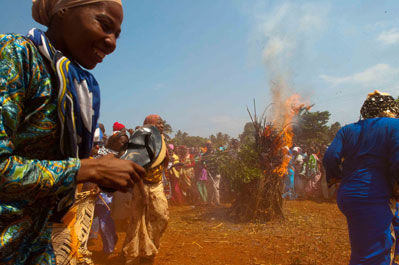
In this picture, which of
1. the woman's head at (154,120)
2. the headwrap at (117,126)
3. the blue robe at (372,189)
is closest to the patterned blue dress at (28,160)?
the blue robe at (372,189)

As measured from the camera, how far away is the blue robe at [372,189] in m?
2.88

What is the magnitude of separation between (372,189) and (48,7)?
123 inches

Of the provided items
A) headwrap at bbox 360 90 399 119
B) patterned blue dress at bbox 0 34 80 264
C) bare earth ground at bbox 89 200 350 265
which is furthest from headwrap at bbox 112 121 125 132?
patterned blue dress at bbox 0 34 80 264

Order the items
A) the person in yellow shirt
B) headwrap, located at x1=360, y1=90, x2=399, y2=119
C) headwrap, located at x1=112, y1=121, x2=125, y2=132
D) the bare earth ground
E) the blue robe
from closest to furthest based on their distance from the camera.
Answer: the blue robe, headwrap, located at x1=360, y1=90, x2=399, y2=119, the person in yellow shirt, the bare earth ground, headwrap, located at x1=112, y1=121, x2=125, y2=132

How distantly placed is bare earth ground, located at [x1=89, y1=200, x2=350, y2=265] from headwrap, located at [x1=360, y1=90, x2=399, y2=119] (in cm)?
246

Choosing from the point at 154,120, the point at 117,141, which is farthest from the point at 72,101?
the point at 154,120

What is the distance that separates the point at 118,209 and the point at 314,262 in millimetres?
3789

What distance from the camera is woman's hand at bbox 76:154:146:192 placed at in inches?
38.5

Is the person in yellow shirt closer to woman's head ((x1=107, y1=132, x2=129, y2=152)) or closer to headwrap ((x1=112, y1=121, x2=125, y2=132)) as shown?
woman's head ((x1=107, y1=132, x2=129, y2=152))

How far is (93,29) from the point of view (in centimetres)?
116

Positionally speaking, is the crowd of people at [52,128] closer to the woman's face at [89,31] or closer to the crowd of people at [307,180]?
the woman's face at [89,31]

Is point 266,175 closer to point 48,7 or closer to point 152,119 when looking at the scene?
point 152,119

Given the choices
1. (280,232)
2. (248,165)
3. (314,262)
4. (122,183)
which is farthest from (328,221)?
(122,183)

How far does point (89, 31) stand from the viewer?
1.16 metres
